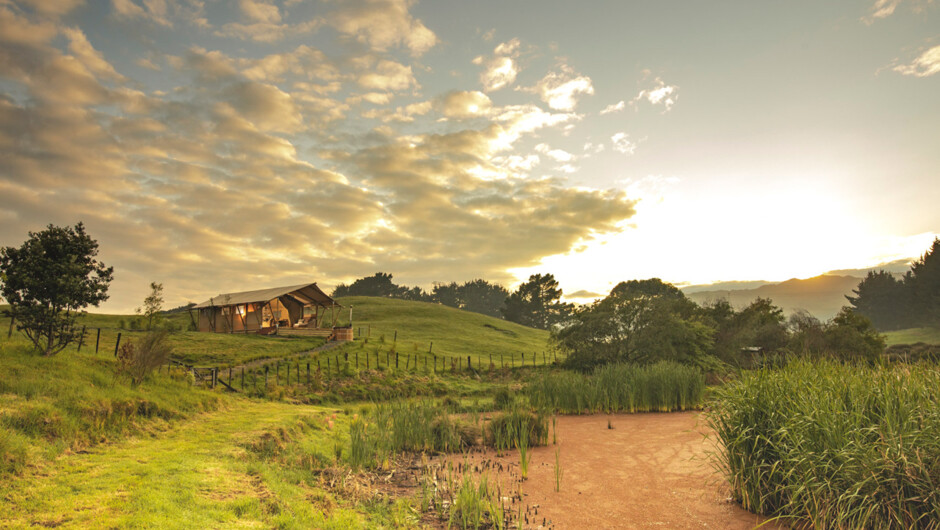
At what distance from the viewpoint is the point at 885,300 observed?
3137 inches

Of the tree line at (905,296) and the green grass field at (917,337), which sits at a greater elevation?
the tree line at (905,296)

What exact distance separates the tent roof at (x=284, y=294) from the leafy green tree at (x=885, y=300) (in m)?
81.0

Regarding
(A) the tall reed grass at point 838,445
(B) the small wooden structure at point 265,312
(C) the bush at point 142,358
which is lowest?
(A) the tall reed grass at point 838,445

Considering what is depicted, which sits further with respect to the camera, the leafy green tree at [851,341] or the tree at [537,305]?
the tree at [537,305]

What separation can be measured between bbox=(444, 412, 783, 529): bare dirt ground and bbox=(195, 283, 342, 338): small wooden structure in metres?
30.9

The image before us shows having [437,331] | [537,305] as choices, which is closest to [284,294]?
[437,331]

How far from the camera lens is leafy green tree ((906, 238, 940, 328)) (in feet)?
203

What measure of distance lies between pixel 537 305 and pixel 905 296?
193ft

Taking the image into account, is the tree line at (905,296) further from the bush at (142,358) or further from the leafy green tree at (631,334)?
the bush at (142,358)

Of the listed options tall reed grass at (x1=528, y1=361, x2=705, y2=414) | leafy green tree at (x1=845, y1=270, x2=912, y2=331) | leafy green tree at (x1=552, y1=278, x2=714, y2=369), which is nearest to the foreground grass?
tall reed grass at (x1=528, y1=361, x2=705, y2=414)

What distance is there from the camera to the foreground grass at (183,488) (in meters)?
5.72

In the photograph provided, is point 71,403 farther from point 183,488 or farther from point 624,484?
point 624,484

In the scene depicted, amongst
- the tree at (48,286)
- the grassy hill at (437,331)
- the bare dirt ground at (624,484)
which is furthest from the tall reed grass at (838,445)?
the grassy hill at (437,331)

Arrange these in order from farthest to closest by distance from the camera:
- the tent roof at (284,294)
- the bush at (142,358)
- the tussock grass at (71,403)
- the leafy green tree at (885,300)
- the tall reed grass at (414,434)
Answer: the leafy green tree at (885,300) < the tent roof at (284,294) < the bush at (142,358) < the tall reed grass at (414,434) < the tussock grass at (71,403)
